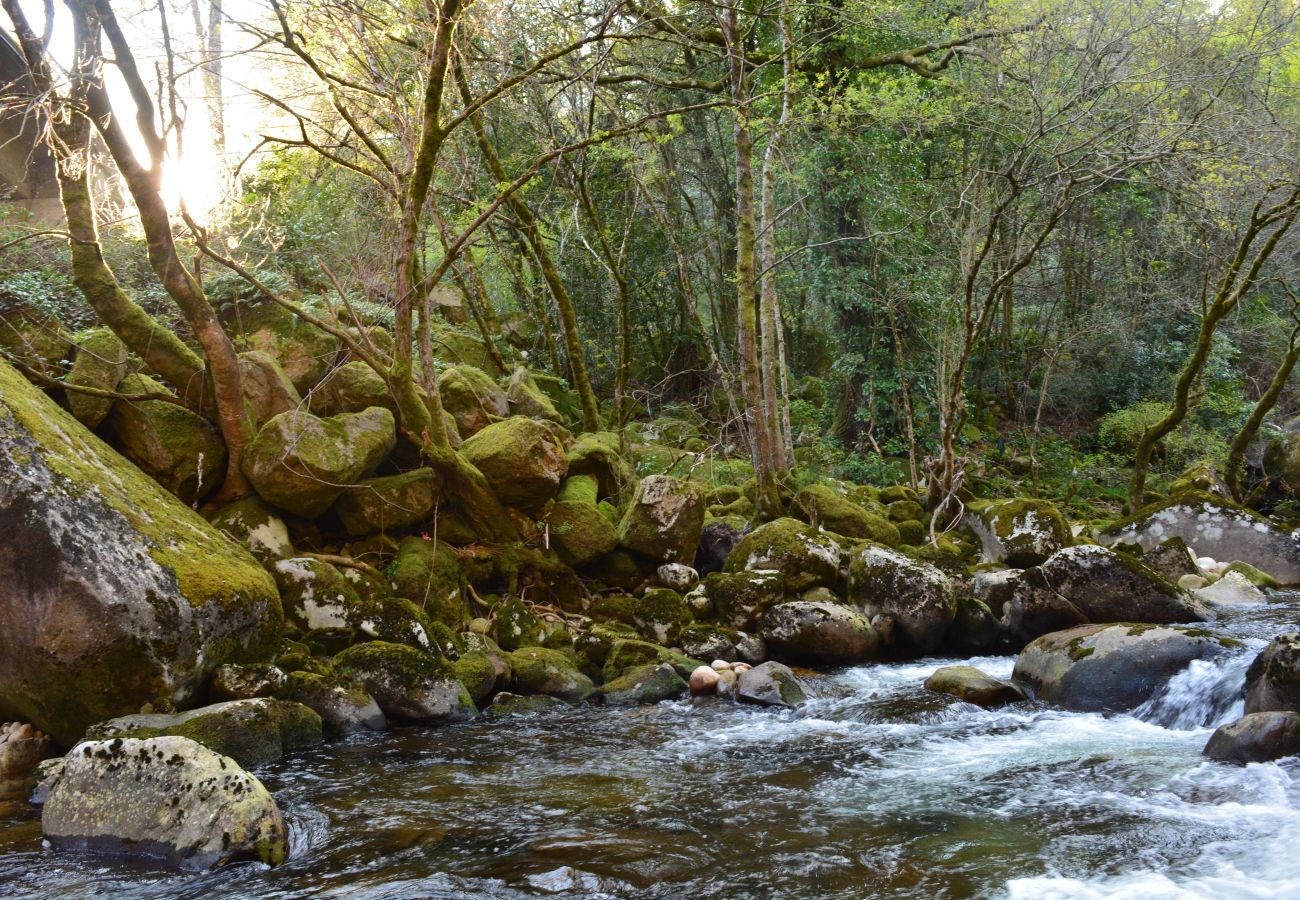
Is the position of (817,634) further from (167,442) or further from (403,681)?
(167,442)

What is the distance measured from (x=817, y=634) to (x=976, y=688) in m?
1.73

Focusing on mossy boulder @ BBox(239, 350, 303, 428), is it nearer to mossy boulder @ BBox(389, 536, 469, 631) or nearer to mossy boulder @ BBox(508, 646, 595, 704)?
mossy boulder @ BBox(389, 536, 469, 631)

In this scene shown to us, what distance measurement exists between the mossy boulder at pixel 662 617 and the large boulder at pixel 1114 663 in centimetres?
314

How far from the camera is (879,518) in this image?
12.1m

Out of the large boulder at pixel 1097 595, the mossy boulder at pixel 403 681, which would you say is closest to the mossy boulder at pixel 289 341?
the mossy boulder at pixel 403 681

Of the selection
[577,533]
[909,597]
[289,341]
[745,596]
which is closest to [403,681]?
[577,533]

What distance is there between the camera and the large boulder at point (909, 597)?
356 inches

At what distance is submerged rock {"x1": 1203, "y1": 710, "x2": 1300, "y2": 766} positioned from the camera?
5039mm

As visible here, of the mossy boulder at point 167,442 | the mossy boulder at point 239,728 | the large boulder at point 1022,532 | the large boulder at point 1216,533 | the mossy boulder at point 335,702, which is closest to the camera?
A: the mossy boulder at point 239,728

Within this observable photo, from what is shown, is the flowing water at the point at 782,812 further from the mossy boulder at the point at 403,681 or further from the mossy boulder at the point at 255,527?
the mossy boulder at the point at 255,527

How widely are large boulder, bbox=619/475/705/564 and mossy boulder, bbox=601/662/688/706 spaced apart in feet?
7.58

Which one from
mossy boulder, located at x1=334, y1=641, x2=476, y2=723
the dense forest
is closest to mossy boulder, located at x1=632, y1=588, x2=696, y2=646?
the dense forest

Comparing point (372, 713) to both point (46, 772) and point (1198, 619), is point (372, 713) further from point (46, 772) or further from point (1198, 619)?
point (1198, 619)

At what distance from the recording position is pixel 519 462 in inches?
376
